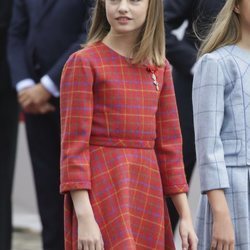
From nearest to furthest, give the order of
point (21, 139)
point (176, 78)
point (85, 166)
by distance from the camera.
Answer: point (85, 166), point (176, 78), point (21, 139)

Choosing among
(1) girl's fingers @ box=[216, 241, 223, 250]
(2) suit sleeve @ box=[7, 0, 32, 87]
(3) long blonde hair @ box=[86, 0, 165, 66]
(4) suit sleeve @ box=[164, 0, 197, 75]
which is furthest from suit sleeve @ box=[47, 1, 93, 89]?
(1) girl's fingers @ box=[216, 241, 223, 250]

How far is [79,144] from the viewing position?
392 centimetres

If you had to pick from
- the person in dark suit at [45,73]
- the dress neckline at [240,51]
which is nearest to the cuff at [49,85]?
the person in dark suit at [45,73]

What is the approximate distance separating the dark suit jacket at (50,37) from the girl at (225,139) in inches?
57.3

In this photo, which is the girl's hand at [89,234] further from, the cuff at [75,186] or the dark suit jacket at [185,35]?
the dark suit jacket at [185,35]

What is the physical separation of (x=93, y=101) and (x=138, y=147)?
232 millimetres

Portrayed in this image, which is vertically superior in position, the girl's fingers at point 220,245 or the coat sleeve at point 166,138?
the coat sleeve at point 166,138

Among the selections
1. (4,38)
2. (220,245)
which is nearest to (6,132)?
(4,38)

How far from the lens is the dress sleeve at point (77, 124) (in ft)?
12.8

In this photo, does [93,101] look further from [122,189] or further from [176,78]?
[176,78]

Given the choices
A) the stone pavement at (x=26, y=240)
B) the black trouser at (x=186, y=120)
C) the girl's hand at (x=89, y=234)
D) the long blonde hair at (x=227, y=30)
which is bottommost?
the stone pavement at (x=26, y=240)

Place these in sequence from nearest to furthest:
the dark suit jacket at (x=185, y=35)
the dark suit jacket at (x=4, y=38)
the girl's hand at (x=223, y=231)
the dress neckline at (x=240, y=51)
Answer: the girl's hand at (x=223, y=231) < the dress neckline at (x=240, y=51) < the dark suit jacket at (x=185, y=35) < the dark suit jacket at (x=4, y=38)

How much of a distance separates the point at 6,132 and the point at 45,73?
65 cm

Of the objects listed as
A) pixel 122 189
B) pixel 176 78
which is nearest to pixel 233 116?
pixel 122 189
